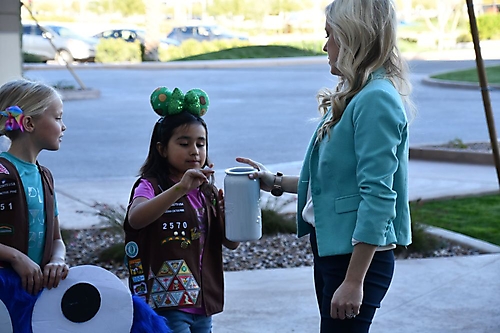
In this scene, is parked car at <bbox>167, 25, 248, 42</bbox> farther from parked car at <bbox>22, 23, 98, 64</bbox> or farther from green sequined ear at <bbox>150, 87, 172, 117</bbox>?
green sequined ear at <bbox>150, 87, 172, 117</bbox>

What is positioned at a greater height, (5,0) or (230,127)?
(5,0)

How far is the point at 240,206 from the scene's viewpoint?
2775 millimetres

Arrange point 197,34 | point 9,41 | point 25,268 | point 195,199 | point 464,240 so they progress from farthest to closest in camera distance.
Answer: point 197,34 → point 9,41 → point 464,240 → point 195,199 → point 25,268

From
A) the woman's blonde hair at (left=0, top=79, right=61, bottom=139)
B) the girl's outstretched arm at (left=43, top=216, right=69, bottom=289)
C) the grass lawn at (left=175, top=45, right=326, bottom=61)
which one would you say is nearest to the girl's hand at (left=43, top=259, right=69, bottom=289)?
the girl's outstretched arm at (left=43, top=216, right=69, bottom=289)

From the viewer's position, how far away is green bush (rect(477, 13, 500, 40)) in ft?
113

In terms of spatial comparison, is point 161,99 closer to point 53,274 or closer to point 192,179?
point 192,179

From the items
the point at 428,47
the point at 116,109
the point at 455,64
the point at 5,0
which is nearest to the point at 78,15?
the point at 428,47

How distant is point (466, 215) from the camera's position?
7.21 metres

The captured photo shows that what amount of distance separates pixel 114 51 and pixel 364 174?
29001 mm

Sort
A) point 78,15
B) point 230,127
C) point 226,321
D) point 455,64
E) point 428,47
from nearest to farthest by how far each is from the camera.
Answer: point 226,321 < point 230,127 < point 455,64 < point 428,47 < point 78,15

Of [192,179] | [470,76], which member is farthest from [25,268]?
[470,76]

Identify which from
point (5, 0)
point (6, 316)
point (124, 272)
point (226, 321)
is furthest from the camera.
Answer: point (5, 0)

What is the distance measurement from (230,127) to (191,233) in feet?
36.0

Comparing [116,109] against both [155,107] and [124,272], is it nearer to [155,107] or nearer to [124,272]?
[124,272]
